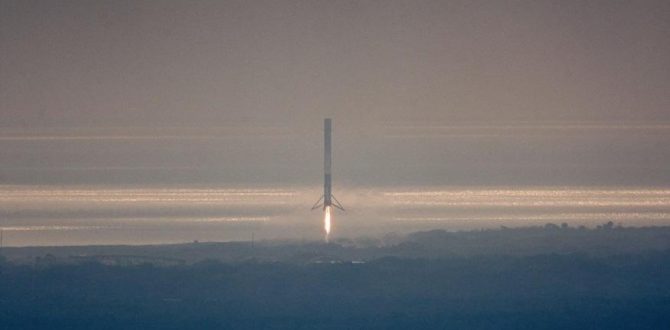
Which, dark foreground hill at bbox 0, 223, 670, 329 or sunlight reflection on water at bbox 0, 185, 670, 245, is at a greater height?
sunlight reflection on water at bbox 0, 185, 670, 245

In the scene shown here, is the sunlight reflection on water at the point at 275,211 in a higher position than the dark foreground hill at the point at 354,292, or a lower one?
higher

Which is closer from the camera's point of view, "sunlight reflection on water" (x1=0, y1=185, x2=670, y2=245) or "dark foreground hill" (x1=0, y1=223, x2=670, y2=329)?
"dark foreground hill" (x1=0, y1=223, x2=670, y2=329)

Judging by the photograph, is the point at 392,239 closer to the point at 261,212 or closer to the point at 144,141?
the point at 261,212

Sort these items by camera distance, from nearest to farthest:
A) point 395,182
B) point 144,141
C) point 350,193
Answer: point 350,193 < point 395,182 < point 144,141

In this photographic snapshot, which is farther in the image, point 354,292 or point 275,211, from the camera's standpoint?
point 275,211

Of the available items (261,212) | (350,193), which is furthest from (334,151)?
(261,212)

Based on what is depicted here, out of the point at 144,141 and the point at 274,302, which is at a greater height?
the point at 144,141

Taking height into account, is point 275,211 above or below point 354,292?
above

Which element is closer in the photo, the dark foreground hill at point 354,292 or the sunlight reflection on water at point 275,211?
the dark foreground hill at point 354,292
